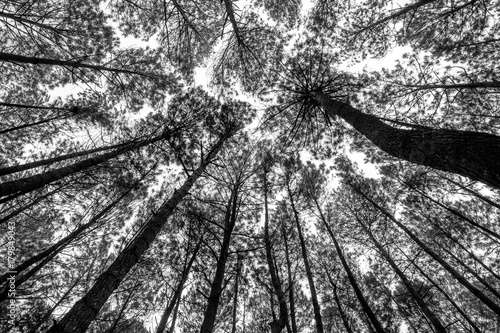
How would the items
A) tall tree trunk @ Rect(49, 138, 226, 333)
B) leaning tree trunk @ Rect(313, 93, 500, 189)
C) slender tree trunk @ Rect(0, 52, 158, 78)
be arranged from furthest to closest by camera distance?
slender tree trunk @ Rect(0, 52, 158, 78)
tall tree trunk @ Rect(49, 138, 226, 333)
leaning tree trunk @ Rect(313, 93, 500, 189)

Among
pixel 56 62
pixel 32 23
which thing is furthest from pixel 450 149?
pixel 32 23

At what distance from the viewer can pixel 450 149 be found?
2.00 meters

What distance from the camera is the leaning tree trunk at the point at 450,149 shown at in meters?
1.70

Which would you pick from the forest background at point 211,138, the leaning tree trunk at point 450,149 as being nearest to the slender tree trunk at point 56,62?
the forest background at point 211,138

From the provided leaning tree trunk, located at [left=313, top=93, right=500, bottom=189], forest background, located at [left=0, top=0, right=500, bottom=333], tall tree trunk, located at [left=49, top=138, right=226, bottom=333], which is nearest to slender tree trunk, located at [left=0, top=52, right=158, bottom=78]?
forest background, located at [left=0, top=0, right=500, bottom=333]

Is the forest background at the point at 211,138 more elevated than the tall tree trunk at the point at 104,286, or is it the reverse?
the forest background at the point at 211,138

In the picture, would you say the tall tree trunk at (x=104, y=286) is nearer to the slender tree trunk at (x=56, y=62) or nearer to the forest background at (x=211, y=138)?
the forest background at (x=211, y=138)

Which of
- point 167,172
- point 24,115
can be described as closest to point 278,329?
point 167,172

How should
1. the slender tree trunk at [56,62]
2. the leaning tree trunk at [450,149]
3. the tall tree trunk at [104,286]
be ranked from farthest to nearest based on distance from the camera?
the slender tree trunk at [56,62] → the tall tree trunk at [104,286] → the leaning tree trunk at [450,149]

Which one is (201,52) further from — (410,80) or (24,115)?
(410,80)

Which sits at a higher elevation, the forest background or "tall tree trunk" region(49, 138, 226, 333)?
the forest background

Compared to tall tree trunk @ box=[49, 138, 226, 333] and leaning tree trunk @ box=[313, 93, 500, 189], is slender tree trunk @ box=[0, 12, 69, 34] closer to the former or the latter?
tall tree trunk @ box=[49, 138, 226, 333]

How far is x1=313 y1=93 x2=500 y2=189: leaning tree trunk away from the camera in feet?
5.57

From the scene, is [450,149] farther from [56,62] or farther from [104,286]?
[56,62]
